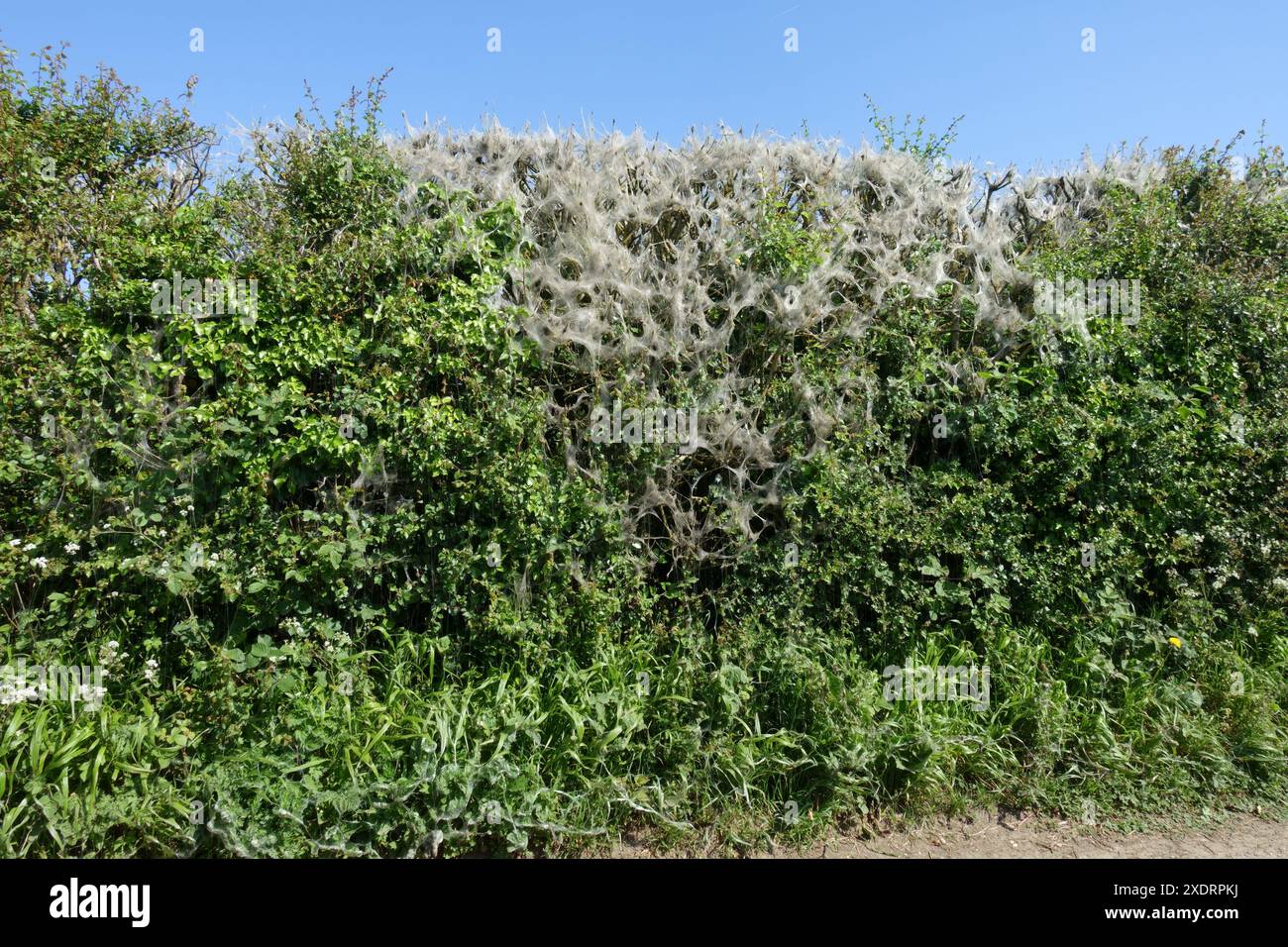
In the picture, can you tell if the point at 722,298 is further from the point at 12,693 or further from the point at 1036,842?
the point at 12,693

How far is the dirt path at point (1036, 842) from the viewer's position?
13.5 ft

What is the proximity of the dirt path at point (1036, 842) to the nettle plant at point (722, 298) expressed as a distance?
1.77 metres

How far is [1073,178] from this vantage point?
6246 mm

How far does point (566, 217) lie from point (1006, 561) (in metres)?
3.67

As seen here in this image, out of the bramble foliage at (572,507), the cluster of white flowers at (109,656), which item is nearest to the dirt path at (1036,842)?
the bramble foliage at (572,507)

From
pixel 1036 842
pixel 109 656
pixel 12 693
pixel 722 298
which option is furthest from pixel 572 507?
pixel 1036 842

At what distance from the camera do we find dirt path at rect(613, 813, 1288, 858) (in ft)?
13.5

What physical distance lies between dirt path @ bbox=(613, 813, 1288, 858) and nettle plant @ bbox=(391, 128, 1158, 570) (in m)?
1.77

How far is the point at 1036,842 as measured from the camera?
4262 mm

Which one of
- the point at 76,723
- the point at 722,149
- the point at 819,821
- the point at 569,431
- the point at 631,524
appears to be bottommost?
the point at 819,821

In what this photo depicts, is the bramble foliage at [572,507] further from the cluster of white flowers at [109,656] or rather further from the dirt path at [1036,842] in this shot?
the dirt path at [1036,842]

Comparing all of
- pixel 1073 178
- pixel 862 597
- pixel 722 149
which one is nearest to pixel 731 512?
pixel 862 597

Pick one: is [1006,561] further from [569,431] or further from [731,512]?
[569,431]

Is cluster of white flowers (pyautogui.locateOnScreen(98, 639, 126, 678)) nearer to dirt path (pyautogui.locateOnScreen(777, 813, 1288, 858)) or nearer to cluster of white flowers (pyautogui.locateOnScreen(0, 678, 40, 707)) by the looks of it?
cluster of white flowers (pyautogui.locateOnScreen(0, 678, 40, 707))
